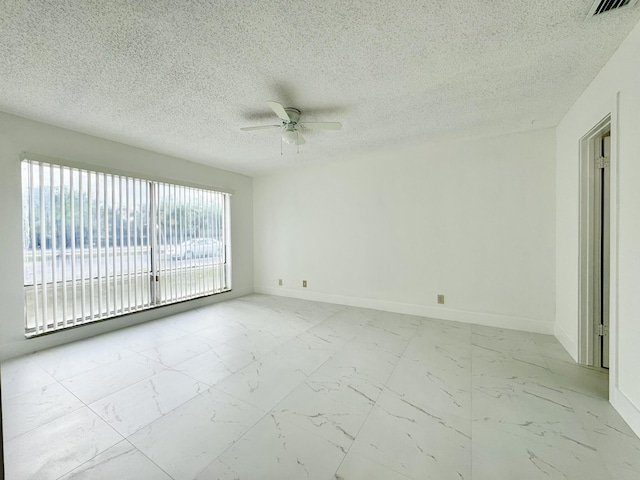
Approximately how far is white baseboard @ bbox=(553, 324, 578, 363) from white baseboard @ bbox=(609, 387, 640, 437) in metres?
0.71

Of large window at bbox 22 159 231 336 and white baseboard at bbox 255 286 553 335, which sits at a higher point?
large window at bbox 22 159 231 336

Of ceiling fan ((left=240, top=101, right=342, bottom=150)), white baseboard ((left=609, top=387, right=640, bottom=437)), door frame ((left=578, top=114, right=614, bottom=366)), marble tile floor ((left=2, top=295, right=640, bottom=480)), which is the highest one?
ceiling fan ((left=240, top=101, right=342, bottom=150))

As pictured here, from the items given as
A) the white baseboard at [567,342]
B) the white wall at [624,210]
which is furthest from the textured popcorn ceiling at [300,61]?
the white baseboard at [567,342]

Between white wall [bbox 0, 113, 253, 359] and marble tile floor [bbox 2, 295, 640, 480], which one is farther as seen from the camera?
white wall [bbox 0, 113, 253, 359]

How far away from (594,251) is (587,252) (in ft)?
0.15

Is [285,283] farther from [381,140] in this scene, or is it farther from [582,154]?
[582,154]

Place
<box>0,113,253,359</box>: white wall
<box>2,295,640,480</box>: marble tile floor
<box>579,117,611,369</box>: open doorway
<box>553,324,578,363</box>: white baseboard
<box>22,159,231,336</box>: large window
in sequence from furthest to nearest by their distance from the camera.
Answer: <box>22,159,231,336</box>: large window
<box>0,113,253,359</box>: white wall
<box>553,324,578,363</box>: white baseboard
<box>579,117,611,369</box>: open doorway
<box>2,295,640,480</box>: marble tile floor

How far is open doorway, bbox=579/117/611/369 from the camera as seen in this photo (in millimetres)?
2346

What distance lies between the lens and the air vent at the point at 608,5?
1469 millimetres

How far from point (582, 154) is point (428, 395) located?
246 cm

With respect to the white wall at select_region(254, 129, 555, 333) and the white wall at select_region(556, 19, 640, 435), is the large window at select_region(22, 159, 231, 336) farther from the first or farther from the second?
the white wall at select_region(556, 19, 640, 435)

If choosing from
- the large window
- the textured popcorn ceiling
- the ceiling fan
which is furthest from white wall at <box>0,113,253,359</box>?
the ceiling fan

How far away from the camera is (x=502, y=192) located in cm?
333

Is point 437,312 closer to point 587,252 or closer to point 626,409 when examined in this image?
point 587,252
